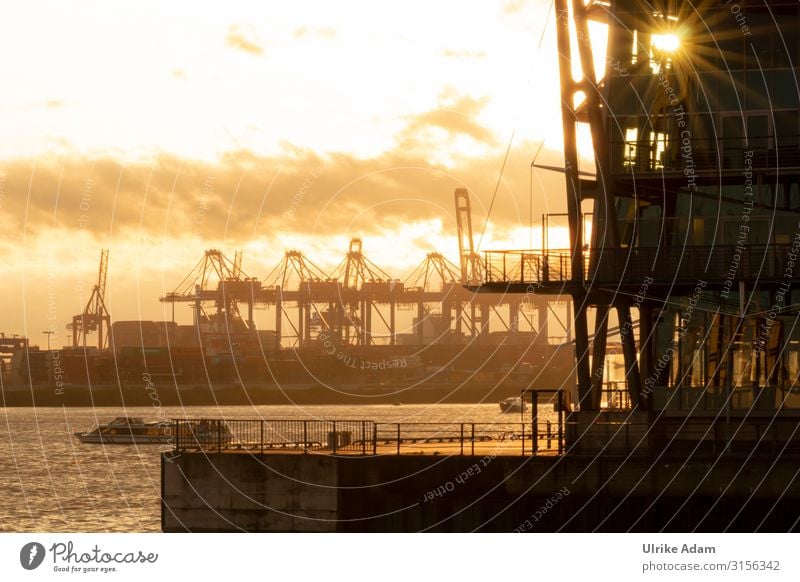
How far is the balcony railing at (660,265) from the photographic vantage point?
5159cm

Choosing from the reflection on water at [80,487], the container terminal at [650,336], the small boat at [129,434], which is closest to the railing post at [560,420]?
the container terminal at [650,336]

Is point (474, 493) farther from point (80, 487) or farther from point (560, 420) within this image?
point (80, 487)

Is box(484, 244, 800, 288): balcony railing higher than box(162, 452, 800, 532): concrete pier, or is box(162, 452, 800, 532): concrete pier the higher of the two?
box(484, 244, 800, 288): balcony railing

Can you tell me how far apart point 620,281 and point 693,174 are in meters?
4.07

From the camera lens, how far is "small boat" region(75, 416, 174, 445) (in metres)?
145

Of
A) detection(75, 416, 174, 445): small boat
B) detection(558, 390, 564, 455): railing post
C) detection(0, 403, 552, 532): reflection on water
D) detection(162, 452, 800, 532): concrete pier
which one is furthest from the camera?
detection(75, 416, 174, 445): small boat

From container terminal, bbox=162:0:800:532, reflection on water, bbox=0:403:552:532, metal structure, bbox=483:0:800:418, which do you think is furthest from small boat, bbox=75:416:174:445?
metal structure, bbox=483:0:800:418

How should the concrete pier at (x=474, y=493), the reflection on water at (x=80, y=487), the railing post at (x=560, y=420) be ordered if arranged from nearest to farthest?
the concrete pier at (x=474, y=493) < the railing post at (x=560, y=420) < the reflection on water at (x=80, y=487)

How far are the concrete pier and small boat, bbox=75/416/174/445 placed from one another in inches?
3721

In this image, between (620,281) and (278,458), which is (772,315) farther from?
(278,458)

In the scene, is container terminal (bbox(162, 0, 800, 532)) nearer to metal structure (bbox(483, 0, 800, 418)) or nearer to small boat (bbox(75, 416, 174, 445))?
metal structure (bbox(483, 0, 800, 418))

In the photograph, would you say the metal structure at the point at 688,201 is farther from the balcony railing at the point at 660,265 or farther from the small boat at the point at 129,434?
the small boat at the point at 129,434

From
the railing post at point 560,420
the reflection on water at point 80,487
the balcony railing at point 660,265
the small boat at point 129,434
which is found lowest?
the reflection on water at point 80,487

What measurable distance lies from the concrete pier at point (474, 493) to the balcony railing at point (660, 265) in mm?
7054
